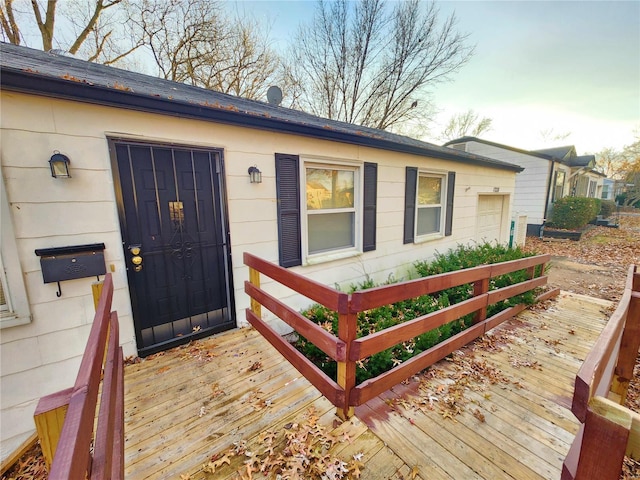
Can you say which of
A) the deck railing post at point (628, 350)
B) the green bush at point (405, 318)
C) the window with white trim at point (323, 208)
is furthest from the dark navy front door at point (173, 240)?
the deck railing post at point (628, 350)

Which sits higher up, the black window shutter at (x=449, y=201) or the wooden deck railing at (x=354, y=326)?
the black window shutter at (x=449, y=201)

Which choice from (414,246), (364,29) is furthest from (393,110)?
(414,246)

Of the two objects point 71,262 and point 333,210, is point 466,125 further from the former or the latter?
point 71,262

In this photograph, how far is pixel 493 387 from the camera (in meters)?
2.46

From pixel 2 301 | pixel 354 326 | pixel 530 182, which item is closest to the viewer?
pixel 354 326

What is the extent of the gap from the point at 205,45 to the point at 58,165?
9.81 meters

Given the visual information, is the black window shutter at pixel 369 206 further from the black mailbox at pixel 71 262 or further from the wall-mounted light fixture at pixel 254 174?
the black mailbox at pixel 71 262

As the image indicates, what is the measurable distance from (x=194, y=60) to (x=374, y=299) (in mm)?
11641

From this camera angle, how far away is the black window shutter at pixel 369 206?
4578 mm

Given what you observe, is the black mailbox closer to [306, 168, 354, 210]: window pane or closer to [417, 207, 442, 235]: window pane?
[306, 168, 354, 210]: window pane

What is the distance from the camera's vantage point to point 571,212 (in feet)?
39.6

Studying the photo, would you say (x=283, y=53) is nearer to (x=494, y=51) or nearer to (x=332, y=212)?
(x=494, y=51)

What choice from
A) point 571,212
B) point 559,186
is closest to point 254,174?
point 571,212

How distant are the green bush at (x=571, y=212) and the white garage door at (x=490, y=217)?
6623 mm
